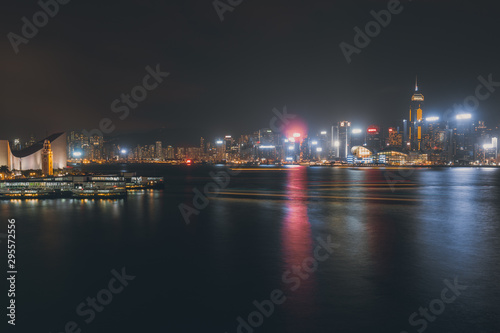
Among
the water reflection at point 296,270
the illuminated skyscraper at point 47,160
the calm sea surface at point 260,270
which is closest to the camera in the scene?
the calm sea surface at point 260,270

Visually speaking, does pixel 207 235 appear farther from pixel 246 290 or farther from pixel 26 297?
pixel 26 297

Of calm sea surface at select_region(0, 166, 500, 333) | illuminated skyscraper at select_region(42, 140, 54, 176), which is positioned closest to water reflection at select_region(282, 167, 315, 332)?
calm sea surface at select_region(0, 166, 500, 333)

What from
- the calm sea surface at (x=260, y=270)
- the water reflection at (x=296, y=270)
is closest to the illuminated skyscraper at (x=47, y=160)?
the calm sea surface at (x=260, y=270)

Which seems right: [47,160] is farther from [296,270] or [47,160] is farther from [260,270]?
[296,270]

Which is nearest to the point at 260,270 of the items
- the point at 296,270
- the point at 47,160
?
the point at 296,270

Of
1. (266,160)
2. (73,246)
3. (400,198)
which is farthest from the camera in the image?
(266,160)

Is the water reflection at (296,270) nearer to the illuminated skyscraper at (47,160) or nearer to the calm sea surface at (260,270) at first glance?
the calm sea surface at (260,270)

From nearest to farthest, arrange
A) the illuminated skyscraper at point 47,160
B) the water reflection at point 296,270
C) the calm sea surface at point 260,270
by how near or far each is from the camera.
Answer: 1. the calm sea surface at point 260,270
2. the water reflection at point 296,270
3. the illuminated skyscraper at point 47,160

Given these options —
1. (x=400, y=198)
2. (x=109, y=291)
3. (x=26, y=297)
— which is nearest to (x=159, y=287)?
(x=109, y=291)
